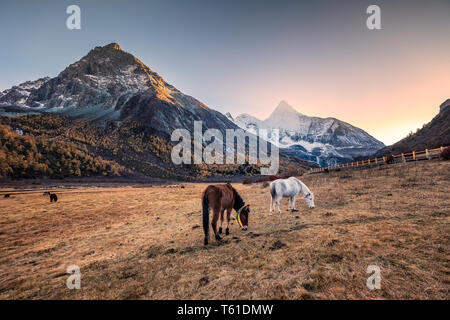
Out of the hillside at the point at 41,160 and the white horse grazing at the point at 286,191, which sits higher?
the hillside at the point at 41,160

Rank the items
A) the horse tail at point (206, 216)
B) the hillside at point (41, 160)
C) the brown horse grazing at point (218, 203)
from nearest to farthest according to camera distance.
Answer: the horse tail at point (206, 216) → the brown horse grazing at point (218, 203) → the hillside at point (41, 160)

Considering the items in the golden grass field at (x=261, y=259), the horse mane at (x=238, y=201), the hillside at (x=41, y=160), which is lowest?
the golden grass field at (x=261, y=259)

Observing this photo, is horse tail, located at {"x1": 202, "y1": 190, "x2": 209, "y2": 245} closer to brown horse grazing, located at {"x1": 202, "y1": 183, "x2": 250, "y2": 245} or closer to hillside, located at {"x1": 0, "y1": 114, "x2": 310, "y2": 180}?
brown horse grazing, located at {"x1": 202, "y1": 183, "x2": 250, "y2": 245}

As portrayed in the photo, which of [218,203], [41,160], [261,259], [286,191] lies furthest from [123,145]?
[261,259]

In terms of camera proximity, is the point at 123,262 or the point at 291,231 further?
the point at 291,231

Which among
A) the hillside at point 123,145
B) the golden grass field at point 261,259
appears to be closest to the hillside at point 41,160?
the hillside at point 123,145

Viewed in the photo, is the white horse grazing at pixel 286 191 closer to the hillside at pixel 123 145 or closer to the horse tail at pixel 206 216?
the horse tail at pixel 206 216

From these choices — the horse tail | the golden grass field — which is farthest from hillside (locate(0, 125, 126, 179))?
the horse tail

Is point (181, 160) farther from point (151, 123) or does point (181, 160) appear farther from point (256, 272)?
point (256, 272)
